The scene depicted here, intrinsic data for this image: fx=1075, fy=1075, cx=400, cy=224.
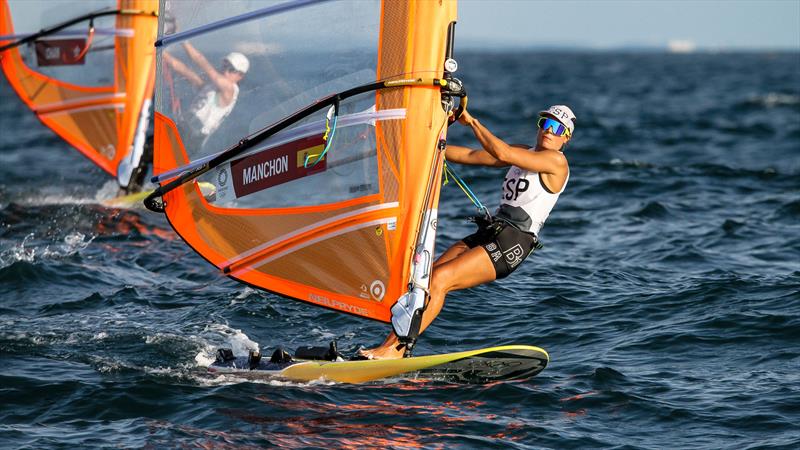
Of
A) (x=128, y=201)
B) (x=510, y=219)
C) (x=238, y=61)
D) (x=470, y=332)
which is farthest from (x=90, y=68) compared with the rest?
(x=510, y=219)

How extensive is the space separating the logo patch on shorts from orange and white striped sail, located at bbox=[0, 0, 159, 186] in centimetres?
867

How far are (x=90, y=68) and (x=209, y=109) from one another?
26.9 feet

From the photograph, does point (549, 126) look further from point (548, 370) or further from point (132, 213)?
point (132, 213)

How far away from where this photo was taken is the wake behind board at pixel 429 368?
8.50 metres

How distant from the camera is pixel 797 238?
14.3m

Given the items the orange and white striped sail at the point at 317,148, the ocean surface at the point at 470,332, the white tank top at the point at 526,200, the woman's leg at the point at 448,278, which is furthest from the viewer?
the white tank top at the point at 526,200

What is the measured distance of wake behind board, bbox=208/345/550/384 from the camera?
8500mm

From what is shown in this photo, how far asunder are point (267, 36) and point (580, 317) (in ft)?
14.5

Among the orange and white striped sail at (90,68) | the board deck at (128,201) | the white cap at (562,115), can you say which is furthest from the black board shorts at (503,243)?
the orange and white striped sail at (90,68)

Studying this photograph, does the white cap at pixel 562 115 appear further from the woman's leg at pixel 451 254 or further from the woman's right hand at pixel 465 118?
the woman's leg at pixel 451 254

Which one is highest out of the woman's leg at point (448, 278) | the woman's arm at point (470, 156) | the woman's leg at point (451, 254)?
the woman's arm at point (470, 156)

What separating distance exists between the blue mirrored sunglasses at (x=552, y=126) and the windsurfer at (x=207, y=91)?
2501 millimetres

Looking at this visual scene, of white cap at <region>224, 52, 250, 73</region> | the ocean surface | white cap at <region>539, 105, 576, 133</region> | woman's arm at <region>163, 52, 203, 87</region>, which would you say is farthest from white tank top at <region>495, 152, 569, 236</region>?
woman's arm at <region>163, 52, 203, 87</region>

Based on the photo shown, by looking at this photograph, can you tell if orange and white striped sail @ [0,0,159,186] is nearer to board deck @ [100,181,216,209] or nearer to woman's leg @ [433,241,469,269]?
board deck @ [100,181,216,209]
